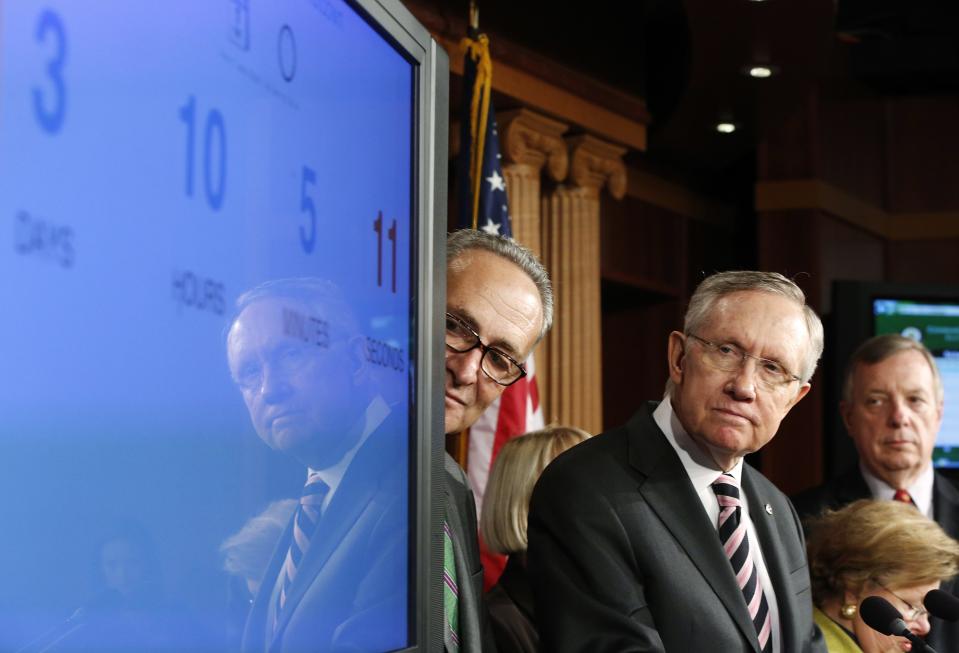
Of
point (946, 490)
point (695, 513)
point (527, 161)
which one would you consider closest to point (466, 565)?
point (695, 513)

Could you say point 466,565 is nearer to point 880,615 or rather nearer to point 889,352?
point 880,615

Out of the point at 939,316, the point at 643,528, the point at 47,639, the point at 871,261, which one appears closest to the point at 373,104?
the point at 47,639

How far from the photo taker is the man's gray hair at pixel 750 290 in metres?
2.31

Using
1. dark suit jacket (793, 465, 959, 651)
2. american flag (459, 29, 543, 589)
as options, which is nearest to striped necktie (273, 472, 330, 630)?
dark suit jacket (793, 465, 959, 651)

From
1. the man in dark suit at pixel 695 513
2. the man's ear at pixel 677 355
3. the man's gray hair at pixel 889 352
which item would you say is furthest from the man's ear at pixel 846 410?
the man's ear at pixel 677 355

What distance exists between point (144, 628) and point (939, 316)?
5.00 metres

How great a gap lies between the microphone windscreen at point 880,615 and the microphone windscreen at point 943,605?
73 mm

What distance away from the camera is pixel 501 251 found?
2.12 meters

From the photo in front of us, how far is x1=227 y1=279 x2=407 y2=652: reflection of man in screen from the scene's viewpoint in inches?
44.2

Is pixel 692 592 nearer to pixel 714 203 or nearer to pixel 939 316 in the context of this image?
pixel 939 316

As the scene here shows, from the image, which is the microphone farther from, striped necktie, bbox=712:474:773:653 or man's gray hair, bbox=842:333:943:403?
man's gray hair, bbox=842:333:943:403

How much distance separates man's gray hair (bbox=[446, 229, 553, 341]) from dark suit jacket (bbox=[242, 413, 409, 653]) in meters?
0.72

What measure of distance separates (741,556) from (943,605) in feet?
1.53

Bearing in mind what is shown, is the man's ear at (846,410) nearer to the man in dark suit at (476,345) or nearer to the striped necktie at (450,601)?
the man in dark suit at (476,345)
